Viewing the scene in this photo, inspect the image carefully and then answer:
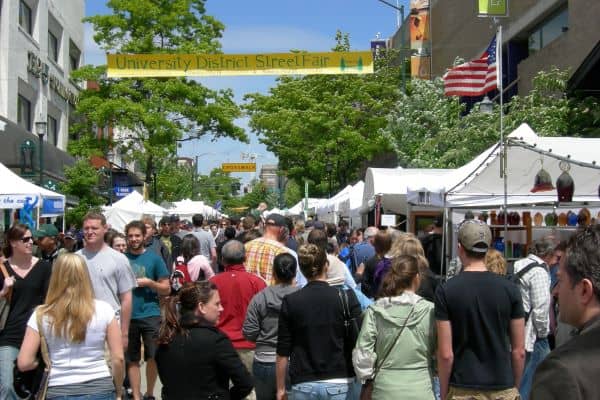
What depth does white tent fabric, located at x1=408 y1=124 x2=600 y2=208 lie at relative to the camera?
9867 mm

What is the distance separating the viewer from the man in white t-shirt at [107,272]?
6.79 m

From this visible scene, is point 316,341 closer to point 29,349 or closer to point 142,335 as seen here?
point 29,349

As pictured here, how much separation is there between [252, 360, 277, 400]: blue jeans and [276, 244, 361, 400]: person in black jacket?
49 cm

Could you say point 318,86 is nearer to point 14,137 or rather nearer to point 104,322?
point 14,137

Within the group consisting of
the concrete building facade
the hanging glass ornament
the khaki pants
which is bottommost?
the khaki pants

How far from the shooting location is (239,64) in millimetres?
20234

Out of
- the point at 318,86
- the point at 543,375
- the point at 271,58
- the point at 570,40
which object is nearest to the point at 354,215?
the point at 271,58

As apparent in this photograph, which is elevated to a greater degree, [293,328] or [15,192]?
[15,192]

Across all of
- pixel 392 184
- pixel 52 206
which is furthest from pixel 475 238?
pixel 392 184

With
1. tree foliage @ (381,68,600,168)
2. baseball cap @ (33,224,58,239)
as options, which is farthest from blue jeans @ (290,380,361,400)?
tree foliage @ (381,68,600,168)

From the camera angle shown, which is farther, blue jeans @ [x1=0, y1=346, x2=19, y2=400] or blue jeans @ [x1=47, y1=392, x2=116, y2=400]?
blue jeans @ [x1=0, y1=346, x2=19, y2=400]

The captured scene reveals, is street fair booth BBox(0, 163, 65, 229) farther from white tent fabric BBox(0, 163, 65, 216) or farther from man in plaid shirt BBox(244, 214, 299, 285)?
man in plaid shirt BBox(244, 214, 299, 285)

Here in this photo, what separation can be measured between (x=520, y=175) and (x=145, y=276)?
5.56 meters

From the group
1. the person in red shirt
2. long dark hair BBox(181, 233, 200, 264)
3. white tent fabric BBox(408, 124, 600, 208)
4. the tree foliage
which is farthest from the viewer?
the tree foliage
